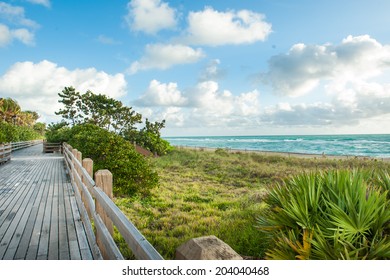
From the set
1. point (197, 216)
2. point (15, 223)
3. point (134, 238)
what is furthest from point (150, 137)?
point (134, 238)

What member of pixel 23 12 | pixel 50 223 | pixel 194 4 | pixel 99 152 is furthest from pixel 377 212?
pixel 99 152

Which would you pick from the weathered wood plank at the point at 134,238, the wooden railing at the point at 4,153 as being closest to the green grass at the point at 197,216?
the weathered wood plank at the point at 134,238

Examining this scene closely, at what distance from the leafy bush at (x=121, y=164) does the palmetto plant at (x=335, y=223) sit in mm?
7253

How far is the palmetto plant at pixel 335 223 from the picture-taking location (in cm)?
305

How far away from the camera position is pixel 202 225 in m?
6.70

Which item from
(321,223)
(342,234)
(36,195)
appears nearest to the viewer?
(342,234)

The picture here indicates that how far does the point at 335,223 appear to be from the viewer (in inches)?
124

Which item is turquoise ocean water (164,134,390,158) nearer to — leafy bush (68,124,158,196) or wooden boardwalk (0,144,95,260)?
leafy bush (68,124,158,196)

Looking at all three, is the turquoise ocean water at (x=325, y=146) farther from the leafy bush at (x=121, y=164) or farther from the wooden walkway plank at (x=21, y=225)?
the wooden walkway plank at (x=21, y=225)

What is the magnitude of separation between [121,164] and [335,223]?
8.33m

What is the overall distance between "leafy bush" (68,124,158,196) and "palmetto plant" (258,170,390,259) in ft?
23.8

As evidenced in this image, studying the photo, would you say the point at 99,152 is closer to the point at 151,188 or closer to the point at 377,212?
the point at 151,188

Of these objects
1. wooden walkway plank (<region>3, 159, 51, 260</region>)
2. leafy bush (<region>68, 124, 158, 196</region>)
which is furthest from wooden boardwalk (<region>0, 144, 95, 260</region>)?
leafy bush (<region>68, 124, 158, 196</region>)
